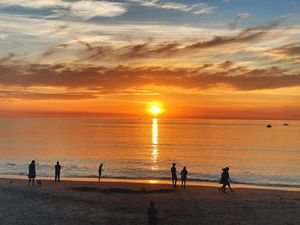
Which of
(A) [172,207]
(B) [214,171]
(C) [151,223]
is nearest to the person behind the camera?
(C) [151,223]

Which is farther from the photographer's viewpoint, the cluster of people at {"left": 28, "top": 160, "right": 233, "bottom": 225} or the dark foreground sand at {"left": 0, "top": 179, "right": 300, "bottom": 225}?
the dark foreground sand at {"left": 0, "top": 179, "right": 300, "bottom": 225}

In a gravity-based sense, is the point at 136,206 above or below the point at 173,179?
below

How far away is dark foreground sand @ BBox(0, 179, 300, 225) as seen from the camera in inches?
789

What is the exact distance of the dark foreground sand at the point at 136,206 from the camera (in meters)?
20.0

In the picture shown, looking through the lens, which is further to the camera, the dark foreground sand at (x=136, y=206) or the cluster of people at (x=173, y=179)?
the dark foreground sand at (x=136, y=206)

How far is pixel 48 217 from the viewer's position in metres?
20.3

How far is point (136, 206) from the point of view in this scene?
23422mm

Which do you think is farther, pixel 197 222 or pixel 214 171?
pixel 214 171

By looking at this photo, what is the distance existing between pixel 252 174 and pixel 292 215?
33991 millimetres

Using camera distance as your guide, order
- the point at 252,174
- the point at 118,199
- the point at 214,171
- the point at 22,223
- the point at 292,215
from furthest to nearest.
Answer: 1. the point at 214,171
2. the point at 252,174
3. the point at 118,199
4. the point at 292,215
5. the point at 22,223

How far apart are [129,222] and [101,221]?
1.46 meters

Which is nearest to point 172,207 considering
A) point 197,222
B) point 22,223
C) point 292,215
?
point 197,222

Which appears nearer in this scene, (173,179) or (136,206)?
(136,206)

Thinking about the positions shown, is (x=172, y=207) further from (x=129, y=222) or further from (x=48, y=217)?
(x=48, y=217)
